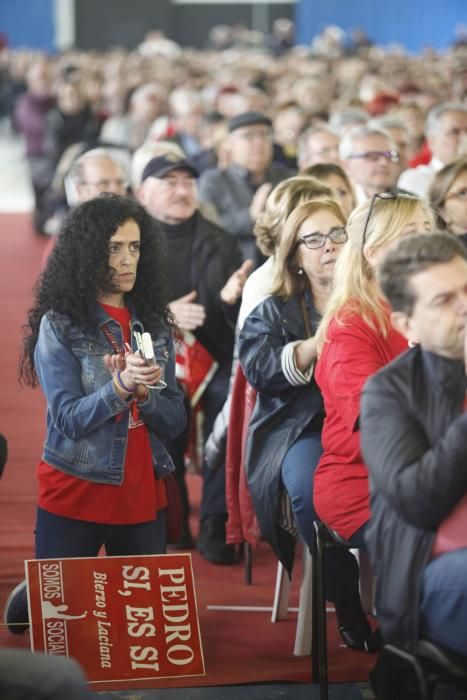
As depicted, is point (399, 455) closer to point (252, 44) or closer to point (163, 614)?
point (163, 614)

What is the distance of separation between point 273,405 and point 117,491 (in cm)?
68

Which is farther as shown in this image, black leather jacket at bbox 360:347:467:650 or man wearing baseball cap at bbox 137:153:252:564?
man wearing baseball cap at bbox 137:153:252:564

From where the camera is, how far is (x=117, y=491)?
414cm

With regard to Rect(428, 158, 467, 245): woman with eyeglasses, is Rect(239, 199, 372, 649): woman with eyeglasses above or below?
below

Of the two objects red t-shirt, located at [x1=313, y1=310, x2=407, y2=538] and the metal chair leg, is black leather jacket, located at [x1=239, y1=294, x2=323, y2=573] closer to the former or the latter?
red t-shirt, located at [x1=313, y1=310, x2=407, y2=538]

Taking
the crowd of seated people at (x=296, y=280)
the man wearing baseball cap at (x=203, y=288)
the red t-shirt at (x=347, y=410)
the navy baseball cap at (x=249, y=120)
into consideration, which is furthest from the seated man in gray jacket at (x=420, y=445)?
the navy baseball cap at (x=249, y=120)

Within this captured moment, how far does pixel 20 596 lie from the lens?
14.5 ft

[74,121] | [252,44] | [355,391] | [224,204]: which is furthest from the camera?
[252,44]

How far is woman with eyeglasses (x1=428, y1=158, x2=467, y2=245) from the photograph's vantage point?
588 cm

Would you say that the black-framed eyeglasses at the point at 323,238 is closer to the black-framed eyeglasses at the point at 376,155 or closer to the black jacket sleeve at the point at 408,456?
the black jacket sleeve at the point at 408,456

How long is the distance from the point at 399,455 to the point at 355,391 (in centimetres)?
73

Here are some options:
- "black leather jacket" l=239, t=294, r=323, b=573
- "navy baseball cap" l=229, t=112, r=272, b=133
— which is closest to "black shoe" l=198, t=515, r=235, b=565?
"black leather jacket" l=239, t=294, r=323, b=573

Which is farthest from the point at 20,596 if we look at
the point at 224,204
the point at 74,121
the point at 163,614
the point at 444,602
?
the point at 74,121

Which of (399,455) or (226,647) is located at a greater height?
(399,455)
